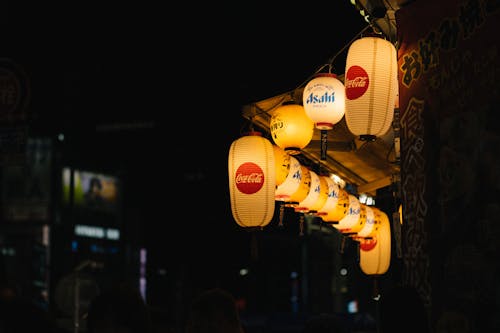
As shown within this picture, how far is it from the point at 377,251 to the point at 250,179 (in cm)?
617

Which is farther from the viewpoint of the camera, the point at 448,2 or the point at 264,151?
the point at 264,151

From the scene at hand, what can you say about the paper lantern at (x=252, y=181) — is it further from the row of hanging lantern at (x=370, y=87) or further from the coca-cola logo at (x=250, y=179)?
the row of hanging lantern at (x=370, y=87)

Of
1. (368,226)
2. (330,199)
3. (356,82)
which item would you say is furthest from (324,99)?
(368,226)

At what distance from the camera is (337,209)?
41.3 ft

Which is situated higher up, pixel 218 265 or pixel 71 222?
pixel 71 222

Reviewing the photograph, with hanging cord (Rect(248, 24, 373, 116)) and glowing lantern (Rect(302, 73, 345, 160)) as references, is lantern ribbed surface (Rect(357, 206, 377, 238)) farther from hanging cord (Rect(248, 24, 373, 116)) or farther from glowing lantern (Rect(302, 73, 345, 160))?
glowing lantern (Rect(302, 73, 345, 160))

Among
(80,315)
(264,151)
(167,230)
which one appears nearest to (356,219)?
(264,151)

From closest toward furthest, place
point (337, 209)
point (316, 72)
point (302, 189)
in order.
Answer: point (316, 72)
point (302, 189)
point (337, 209)

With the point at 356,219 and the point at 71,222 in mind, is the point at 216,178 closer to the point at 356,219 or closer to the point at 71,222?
the point at 71,222

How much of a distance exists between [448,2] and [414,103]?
0.91m

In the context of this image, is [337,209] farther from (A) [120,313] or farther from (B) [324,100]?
(A) [120,313]

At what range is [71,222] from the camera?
127 feet

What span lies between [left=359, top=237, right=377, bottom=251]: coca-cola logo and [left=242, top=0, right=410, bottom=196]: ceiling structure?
1.06 metres

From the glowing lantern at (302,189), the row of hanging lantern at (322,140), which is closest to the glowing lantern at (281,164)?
the row of hanging lantern at (322,140)
